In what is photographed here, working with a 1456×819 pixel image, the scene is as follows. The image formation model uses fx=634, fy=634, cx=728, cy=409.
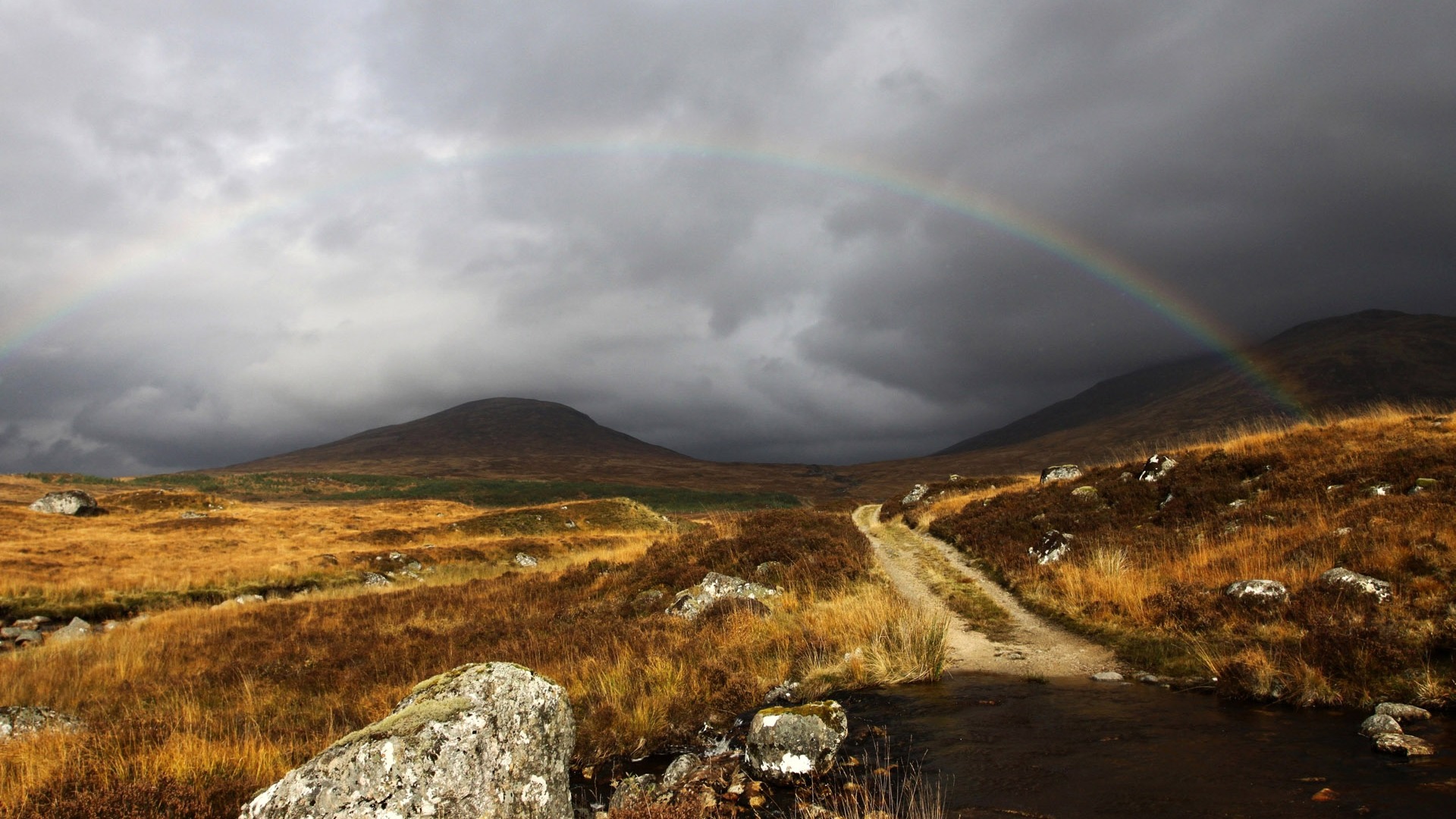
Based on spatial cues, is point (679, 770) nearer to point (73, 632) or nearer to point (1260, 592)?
point (1260, 592)

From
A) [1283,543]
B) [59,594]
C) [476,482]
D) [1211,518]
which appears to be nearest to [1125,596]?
[1283,543]

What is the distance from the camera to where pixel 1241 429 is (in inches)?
1006

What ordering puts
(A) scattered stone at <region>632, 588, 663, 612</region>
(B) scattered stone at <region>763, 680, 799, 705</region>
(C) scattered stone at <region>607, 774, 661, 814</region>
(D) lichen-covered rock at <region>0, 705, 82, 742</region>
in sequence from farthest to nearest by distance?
(A) scattered stone at <region>632, 588, 663, 612</region>, (B) scattered stone at <region>763, 680, 799, 705</region>, (D) lichen-covered rock at <region>0, 705, 82, 742</region>, (C) scattered stone at <region>607, 774, 661, 814</region>

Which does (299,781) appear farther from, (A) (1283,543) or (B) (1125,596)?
(A) (1283,543)

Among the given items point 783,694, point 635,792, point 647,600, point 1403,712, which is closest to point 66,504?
point 647,600

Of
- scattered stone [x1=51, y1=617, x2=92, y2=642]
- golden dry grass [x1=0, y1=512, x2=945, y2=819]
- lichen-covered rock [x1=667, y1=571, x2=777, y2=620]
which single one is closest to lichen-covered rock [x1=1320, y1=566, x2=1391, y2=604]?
golden dry grass [x1=0, y1=512, x2=945, y2=819]

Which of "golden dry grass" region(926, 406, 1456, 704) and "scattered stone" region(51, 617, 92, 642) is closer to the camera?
"golden dry grass" region(926, 406, 1456, 704)

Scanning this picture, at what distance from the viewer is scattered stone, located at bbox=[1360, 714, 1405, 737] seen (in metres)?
6.11

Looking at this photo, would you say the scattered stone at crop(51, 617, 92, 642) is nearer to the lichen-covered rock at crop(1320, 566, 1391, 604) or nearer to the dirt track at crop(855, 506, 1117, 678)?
the dirt track at crop(855, 506, 1117, 678)

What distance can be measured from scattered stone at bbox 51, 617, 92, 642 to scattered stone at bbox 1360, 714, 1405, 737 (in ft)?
96.8

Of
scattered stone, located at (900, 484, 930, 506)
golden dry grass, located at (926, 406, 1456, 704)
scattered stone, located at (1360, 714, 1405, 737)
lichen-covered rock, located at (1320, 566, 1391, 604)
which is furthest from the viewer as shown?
scattered stone, located at (900, 484, 930, 506)

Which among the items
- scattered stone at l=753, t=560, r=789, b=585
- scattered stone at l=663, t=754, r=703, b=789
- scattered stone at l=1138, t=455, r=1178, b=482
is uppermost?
scattered stone at l=1138, t=455, r=1178, b=482

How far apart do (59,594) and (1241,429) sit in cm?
4895

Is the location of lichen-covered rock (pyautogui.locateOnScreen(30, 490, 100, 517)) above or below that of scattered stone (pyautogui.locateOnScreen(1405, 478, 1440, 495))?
above
